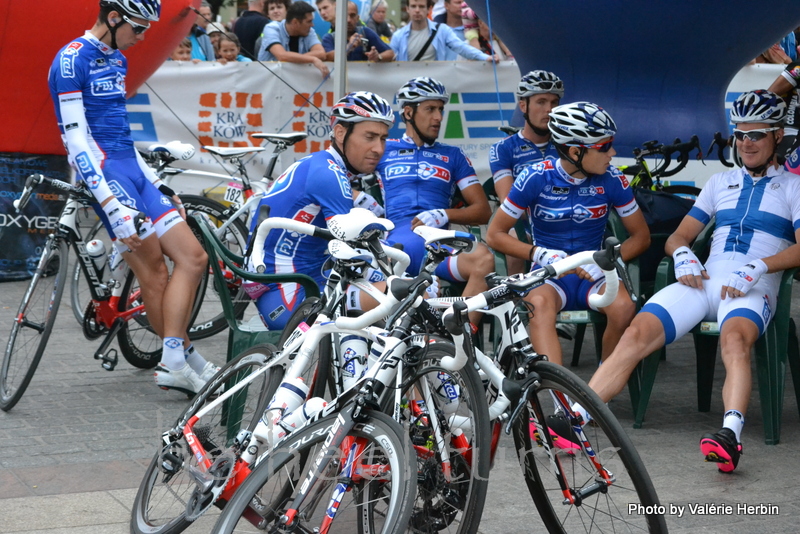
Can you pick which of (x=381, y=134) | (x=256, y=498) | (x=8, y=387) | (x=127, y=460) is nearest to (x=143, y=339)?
(x=8, y=387)

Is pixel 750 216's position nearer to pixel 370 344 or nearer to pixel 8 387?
pixel 370 344

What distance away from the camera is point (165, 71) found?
1035 cm

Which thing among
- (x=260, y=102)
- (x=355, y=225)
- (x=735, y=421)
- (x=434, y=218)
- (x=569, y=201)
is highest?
(x=355, y=225)

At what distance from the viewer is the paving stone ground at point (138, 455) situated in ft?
12.7

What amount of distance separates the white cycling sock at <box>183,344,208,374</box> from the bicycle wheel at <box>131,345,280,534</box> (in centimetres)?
178

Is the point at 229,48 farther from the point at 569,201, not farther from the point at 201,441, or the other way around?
the point at 201,441

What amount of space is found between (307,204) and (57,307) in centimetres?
190

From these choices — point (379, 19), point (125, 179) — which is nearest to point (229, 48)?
point (379, 19)

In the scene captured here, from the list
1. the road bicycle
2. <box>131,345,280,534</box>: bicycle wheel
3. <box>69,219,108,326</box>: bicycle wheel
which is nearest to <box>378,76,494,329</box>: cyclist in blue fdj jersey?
the road bicycle

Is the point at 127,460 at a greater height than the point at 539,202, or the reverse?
the point at 539,202

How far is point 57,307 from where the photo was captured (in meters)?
5.49

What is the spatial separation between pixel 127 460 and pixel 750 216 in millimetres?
3346

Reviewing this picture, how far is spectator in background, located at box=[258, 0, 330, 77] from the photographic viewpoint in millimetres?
10211

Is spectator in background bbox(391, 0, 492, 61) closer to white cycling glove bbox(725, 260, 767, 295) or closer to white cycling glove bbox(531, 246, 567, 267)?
white cycling glove bbox(531, 246, 567, 267)
